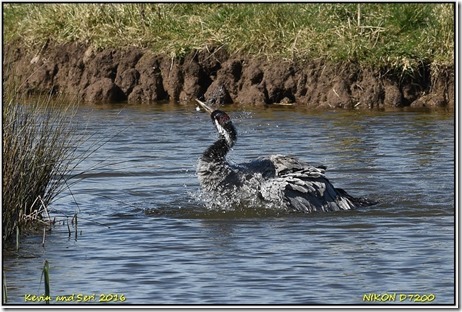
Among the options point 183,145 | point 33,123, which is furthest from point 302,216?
point 183,145

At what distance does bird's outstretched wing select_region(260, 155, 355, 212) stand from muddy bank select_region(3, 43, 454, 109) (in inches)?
270

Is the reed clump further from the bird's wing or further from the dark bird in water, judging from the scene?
the bird's wing

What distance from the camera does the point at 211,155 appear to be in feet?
37.1

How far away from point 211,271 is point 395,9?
33.8 feet

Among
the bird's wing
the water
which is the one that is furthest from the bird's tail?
the bird's wing

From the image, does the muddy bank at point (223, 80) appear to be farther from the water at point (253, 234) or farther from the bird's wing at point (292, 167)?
the bird's wing at point (292, 167)

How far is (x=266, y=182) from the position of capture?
11258 mm

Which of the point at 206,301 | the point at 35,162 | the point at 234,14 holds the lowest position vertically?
the point at 206,301

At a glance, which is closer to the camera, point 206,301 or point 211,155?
point 206,301

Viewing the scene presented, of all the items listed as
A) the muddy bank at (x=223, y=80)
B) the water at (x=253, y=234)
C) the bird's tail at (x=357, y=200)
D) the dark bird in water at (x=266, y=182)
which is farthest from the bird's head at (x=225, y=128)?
the muddy bank at (x=223, y=80)

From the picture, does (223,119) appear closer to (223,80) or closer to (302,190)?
(302,190)

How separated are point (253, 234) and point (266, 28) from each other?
898cm

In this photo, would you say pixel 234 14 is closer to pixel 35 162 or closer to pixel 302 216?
pixel 302 216

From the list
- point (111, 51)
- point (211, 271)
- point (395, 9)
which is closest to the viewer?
point (211, 271)
